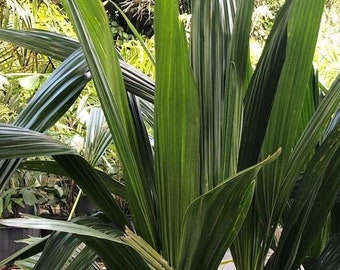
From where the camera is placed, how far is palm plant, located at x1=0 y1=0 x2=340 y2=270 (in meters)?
0.38

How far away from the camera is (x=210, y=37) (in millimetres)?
463

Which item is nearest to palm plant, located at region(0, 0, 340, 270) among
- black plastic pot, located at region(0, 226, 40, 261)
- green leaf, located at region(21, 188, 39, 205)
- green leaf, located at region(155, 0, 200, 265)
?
green leaf, located at region(155, 0, 200, 265)

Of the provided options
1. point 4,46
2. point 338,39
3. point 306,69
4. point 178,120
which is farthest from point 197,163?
point 338,39

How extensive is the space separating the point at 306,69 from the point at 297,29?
4cm

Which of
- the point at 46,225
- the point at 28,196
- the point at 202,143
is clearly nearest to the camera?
the point at 46,225

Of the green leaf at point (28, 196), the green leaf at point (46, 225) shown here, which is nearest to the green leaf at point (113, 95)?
the green leaf at point (46, 225)

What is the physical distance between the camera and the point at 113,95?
0.42 metres

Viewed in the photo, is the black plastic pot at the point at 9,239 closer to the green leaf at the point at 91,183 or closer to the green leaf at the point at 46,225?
the green leaf at the point at 91,183

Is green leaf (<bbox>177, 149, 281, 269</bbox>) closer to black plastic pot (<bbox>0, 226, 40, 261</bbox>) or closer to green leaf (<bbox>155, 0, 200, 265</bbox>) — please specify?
green leaf (<bbox>155, 0, 200, 265</bbox>)

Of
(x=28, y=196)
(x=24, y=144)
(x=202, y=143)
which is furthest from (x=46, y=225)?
(x=28, y=196)

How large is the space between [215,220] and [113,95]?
14 centimetres

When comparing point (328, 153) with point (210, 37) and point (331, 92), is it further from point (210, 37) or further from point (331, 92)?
point (210, 37)

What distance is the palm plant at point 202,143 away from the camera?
38 cm

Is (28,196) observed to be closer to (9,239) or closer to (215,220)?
(9,239)
